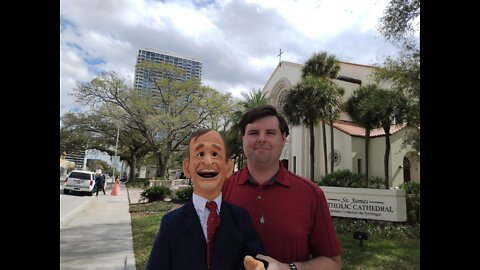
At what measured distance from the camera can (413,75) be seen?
33.3ft

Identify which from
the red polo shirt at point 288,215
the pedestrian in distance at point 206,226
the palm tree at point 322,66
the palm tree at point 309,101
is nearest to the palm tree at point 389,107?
the palm tree at point 309,101

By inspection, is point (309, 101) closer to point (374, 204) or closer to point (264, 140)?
point (374, 204)

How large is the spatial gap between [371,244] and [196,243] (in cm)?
733

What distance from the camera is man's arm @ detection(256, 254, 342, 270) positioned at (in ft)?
4.94

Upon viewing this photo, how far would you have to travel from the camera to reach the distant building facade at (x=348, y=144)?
20.2 meters

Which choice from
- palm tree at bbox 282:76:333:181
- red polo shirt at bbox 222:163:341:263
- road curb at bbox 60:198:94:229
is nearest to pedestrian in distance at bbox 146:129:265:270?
red polo shirt at bbox 222:163:341:263

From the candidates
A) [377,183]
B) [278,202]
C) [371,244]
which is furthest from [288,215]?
[377,183]

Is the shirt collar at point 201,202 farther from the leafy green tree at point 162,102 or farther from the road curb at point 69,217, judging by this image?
the leafy green tree at point 162,102

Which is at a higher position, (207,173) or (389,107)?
(389,107)

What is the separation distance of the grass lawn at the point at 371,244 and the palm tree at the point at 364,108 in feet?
24.8

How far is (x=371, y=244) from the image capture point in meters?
7.73

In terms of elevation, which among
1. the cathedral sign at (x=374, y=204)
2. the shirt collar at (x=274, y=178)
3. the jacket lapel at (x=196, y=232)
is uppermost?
the shirt collar at (x=274, y=178)

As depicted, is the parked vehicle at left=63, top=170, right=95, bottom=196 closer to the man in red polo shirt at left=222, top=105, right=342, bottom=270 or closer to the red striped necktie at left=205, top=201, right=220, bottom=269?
the man in red polo shirt at left=222, top=105, right=342, bottom=270
